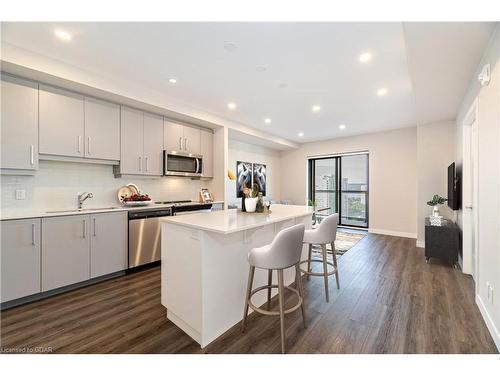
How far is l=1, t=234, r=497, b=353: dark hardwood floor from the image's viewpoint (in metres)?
1.71

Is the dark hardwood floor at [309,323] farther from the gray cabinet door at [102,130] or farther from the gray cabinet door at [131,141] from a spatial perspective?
the gray cabinet door at [102,130]

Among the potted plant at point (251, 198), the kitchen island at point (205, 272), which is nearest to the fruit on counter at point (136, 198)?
the kitchen island at point (205, 272)

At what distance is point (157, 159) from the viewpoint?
12.4ft

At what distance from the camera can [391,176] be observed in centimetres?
560

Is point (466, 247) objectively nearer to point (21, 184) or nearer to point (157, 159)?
point (157, 159)

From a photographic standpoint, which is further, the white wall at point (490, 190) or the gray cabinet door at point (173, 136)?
the gray cabinet door at point (173, 136)

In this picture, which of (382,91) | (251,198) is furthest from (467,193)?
(251,198)

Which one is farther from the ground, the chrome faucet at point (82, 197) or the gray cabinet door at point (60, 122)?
the gray cabinet door at point (60, 122)

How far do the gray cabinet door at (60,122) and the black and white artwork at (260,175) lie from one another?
14.2 ft

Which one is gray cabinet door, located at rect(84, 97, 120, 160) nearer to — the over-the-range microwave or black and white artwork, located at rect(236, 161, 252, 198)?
the over-the-range microwave

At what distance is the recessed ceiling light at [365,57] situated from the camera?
2.38 meters

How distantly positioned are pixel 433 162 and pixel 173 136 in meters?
4.99

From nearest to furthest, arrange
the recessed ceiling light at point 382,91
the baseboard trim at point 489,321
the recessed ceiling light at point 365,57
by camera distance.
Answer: the baseboard trim at point 489,321
the recessed ceiling light at point 365,57
the recessed ceiling light at point 382,91

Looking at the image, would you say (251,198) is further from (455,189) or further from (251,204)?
(455,189)
